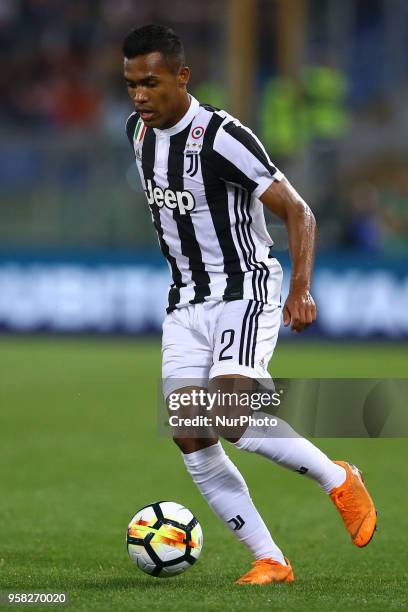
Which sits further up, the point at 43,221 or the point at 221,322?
the point at 221,322

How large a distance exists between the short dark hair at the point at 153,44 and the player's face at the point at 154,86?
0.02 m

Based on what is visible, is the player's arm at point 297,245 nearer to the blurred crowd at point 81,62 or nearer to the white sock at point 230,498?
the white sock at point 230,498

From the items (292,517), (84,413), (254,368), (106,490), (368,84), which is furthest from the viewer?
(368,84)

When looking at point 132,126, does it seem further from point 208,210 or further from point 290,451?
point 290,451

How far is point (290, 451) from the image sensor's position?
5109mm

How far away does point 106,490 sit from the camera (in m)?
7.88

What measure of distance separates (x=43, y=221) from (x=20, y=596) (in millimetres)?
12776

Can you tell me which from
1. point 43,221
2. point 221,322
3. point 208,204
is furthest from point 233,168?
point 43,221

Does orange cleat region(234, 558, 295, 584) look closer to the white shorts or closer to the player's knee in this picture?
the player's knee

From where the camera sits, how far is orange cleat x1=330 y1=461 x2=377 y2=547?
16.8ft

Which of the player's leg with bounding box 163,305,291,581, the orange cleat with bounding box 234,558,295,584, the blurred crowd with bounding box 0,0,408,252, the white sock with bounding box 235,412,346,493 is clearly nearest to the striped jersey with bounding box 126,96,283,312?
the player's leg with bounding box 163,305,291,581

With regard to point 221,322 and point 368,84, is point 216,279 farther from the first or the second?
point 368,84

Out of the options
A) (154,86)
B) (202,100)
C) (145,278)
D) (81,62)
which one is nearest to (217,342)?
(154,86)

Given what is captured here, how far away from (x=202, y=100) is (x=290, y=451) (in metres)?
14.3
